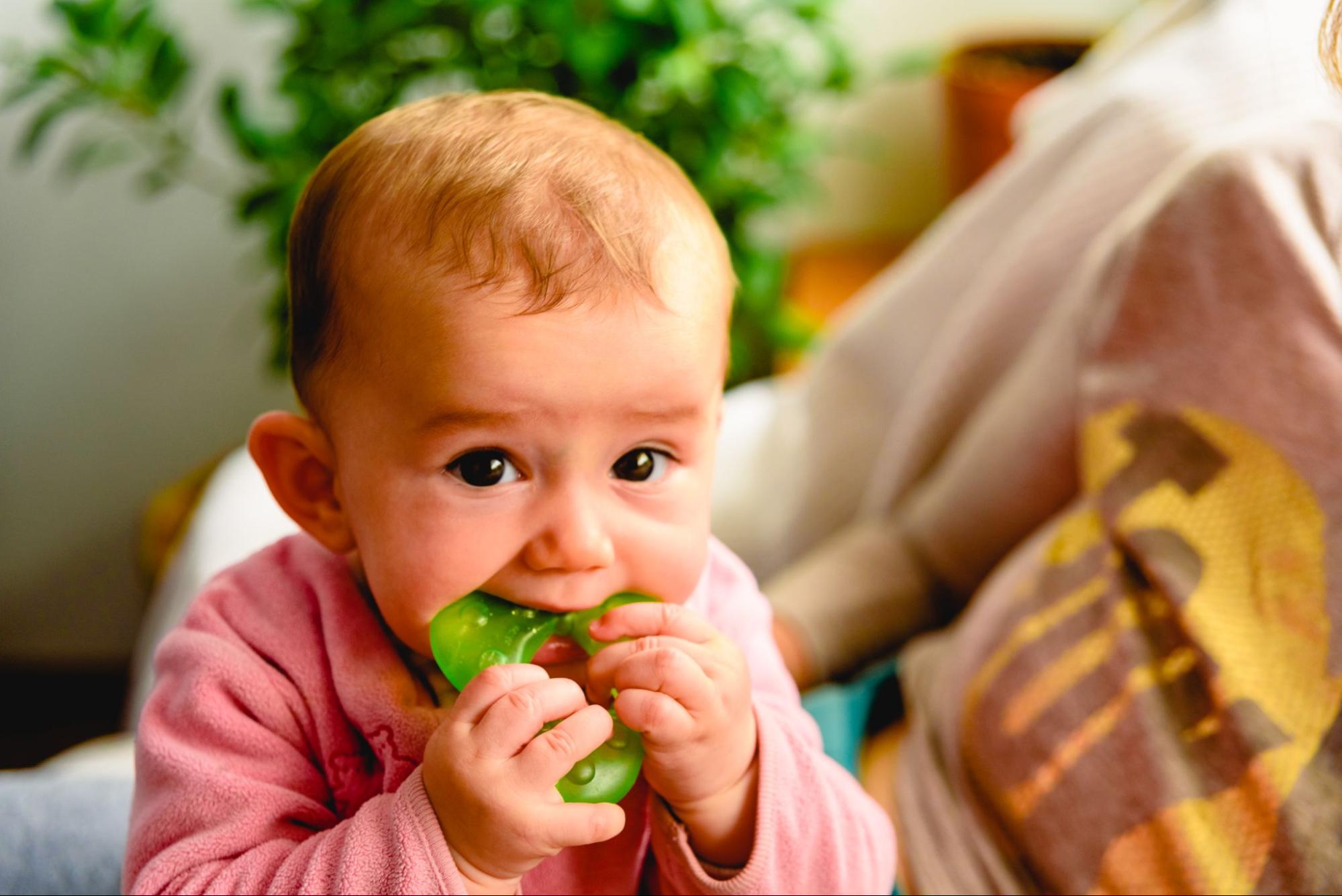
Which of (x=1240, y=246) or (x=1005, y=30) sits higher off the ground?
(x=1240, y=246)

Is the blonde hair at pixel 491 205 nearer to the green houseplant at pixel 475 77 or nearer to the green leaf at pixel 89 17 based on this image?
the green houseplant at pixel 475 77

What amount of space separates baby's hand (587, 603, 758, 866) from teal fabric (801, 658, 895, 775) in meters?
0.24

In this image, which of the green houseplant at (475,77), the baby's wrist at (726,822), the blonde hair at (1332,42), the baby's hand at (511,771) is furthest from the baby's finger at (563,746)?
the green houseplant at (475,77)

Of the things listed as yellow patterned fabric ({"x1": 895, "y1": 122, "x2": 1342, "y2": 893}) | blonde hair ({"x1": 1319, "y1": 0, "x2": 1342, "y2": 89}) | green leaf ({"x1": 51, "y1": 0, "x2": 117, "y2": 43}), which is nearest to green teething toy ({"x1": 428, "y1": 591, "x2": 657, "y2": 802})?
yellow patterned fabric ({"x1": 895, "y1": 122, "x2": 1342, "y2": 893})

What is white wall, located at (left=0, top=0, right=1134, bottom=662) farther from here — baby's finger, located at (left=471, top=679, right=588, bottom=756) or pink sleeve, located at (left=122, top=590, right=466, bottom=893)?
baby's finger, located at (left=471, top=679, right=588, bottom=756)

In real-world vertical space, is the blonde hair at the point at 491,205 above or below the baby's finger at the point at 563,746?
above

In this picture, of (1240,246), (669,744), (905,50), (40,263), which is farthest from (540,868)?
(905,50)

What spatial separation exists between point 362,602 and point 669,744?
214 mm

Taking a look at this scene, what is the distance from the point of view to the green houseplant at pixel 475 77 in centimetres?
136

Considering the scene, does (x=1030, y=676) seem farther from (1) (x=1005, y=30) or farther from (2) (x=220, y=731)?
(1) (x=1005, y=30)

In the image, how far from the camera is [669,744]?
0.56 metres

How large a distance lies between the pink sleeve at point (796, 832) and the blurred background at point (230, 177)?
950 millimetres

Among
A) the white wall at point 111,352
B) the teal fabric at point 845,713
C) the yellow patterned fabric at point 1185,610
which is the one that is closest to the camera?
the yellow patterned fabric at point 1185,610

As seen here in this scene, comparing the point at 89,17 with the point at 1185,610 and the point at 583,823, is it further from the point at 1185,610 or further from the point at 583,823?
the point at 1185,610
